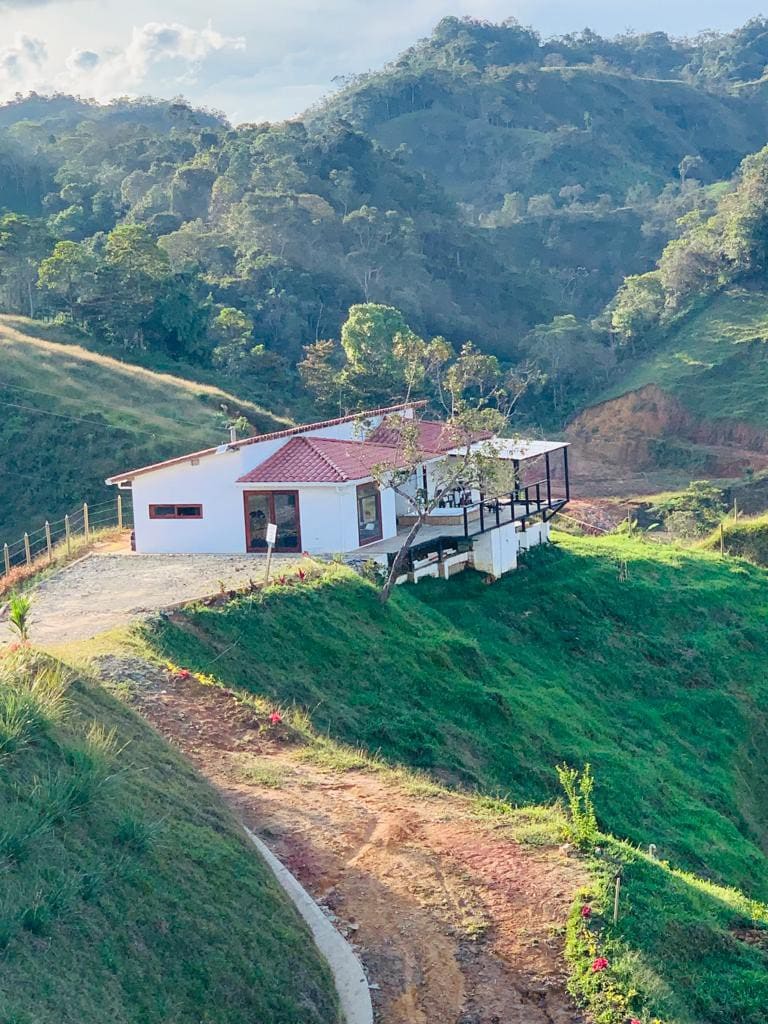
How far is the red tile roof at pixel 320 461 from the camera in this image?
26016 millimetres

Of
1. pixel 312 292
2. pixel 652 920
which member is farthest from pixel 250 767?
pixel 312 292

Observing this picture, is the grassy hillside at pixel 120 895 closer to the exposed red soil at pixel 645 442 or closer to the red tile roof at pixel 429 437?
the red tile roof at pixel 429 437

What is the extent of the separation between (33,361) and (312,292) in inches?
1146

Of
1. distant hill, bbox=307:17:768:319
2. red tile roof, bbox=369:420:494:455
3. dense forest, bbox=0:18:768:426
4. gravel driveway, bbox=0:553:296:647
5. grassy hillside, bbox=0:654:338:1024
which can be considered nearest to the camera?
grassy hillside, bbox=0:654:338:1024

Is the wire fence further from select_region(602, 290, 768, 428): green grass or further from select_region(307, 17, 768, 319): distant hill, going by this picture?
select_region(307, 17, 768, 319): distant hill

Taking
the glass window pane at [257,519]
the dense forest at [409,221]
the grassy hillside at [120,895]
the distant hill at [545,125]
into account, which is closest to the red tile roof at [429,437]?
the glass window pane at [257,519]

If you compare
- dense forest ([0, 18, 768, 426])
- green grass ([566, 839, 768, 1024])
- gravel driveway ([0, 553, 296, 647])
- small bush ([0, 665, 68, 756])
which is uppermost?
dense forest ([0, 18, 768, 426])

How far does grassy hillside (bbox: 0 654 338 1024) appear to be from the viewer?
804 cm

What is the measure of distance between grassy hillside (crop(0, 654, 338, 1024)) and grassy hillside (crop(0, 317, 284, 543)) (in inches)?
1225

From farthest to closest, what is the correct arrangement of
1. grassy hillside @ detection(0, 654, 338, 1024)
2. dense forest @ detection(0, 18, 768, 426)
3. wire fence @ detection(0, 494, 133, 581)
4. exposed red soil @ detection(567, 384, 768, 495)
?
exposed red soil @ detection(567, 384, 768, 495) → dense forest @ detection(0, 18, 768, 426) → wire fence @ detection(0, 494, 133, 581) → grassy hillside @ detection(0, 654, 338, 1024)

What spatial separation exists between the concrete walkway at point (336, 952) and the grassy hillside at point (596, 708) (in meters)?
1.90

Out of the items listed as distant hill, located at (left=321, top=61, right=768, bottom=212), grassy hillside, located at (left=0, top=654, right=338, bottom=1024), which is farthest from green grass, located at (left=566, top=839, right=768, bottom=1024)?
distant hill, located at (left=321, top=61, right=768, bottom=212)

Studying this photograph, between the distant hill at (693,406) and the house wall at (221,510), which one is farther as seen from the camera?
the distant hill at (693,406)

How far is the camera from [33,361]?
4959 cm
